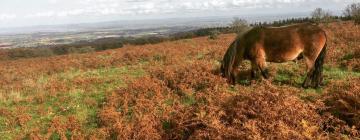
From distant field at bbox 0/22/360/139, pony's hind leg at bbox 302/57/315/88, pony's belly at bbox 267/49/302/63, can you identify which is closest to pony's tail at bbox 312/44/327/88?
pony's hind leg at bbox 302/57/315/88

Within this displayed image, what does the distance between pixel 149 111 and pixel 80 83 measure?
587 cm

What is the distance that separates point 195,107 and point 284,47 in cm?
377

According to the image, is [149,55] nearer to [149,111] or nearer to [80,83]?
[80,83]

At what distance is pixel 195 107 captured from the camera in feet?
29.6

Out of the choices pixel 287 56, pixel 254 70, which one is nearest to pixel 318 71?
pixel 287 56

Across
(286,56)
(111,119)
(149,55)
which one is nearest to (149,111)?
(111,119)

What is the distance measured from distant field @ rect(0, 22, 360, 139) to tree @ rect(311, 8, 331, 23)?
41.6 m

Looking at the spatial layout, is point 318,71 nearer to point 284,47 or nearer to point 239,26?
point 284,47

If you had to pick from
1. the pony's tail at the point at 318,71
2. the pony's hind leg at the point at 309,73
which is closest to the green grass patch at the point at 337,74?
the pony's tail at the point at 318,71

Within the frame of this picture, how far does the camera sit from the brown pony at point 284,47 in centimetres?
1105

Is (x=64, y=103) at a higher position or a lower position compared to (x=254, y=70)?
lower

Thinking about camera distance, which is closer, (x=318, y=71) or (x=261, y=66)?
(x=318, y=71)

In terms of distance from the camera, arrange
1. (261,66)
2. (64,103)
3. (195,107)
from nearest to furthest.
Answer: (195,107) < (261,66) < (64,103)

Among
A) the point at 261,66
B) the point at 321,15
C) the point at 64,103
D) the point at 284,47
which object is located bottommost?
the point at 64,103
